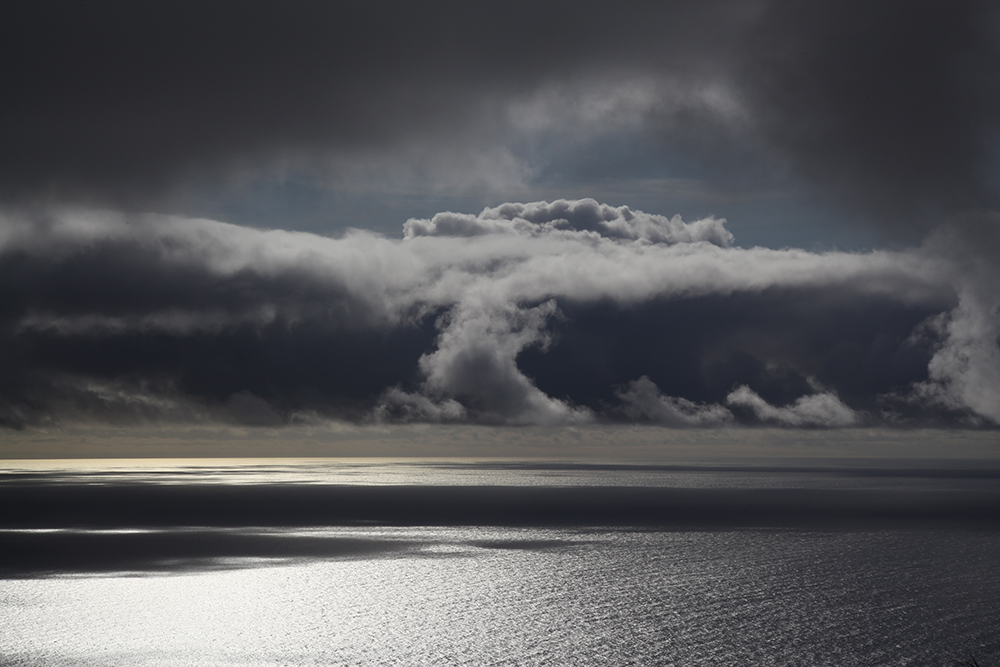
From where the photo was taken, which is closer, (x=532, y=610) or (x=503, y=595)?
(x=532, y=610)


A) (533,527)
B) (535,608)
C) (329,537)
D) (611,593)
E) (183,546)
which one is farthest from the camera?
(533,527)

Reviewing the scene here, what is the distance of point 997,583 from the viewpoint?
7444 centimetres

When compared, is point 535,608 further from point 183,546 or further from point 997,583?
point 183,546

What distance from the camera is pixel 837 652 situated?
52.3 meters

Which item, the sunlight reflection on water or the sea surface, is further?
the sea surface

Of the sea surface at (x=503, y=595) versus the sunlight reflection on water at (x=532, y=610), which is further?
the sea surface at (x=503, y=595)

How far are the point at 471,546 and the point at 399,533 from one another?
877 inches

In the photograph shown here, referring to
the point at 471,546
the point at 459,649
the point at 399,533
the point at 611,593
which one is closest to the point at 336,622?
the point at 459,649

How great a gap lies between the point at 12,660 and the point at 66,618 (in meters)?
12.9

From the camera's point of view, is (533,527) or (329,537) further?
(533,527)

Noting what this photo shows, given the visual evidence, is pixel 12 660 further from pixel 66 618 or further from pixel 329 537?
pixel 329 537

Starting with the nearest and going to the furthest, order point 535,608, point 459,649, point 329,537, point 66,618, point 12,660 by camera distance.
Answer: point 12,660 → point 459,649 → point 66,618 → point 535,608 → point 329,537

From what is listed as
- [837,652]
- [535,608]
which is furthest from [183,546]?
[837,652]

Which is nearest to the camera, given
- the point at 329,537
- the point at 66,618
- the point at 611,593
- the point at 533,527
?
the point at 66,618
